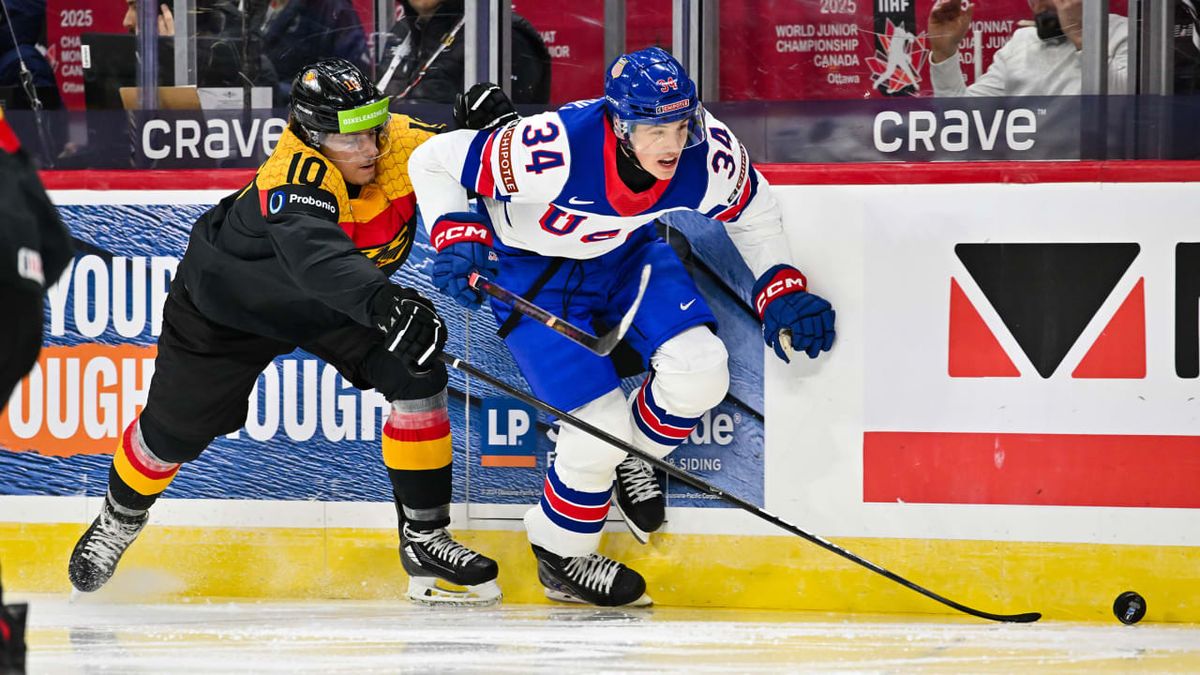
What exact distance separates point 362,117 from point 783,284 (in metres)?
0.98

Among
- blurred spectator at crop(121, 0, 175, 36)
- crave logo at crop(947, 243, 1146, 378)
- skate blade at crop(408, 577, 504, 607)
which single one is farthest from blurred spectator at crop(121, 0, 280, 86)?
crave logo at crop(947, 243, 1146, 378)

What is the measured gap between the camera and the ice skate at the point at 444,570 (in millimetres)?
3168

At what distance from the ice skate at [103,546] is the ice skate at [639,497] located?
1.15 m

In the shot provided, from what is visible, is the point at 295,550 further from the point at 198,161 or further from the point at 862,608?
the point at 862,608

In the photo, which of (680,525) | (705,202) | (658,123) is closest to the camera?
(658,123)

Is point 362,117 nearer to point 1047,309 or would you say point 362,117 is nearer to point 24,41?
point 24,41

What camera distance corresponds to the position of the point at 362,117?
299cm

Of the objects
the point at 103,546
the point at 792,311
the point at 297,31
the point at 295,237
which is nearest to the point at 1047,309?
the point at 792,311

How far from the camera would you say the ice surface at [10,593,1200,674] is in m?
2.56

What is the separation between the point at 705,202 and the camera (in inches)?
118

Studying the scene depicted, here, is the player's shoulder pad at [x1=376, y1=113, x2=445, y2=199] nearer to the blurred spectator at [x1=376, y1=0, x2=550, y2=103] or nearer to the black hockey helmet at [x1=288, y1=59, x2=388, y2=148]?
the black hockey helmet at [x1=288, y1=59, x2=388, y2=148]

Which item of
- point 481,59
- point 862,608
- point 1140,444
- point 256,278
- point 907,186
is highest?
point 481,59

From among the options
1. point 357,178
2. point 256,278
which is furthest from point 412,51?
point 256,278

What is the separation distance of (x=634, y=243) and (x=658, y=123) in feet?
1.46
